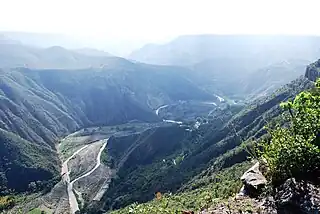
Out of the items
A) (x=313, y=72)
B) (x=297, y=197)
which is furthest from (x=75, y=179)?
(x=297, y=197)

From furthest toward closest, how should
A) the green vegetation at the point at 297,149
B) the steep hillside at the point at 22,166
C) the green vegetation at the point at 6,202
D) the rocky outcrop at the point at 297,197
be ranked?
the steep hillside at the point at 22,166, the green vegetation at the point at 6,202, the green vegetation at the point at 297,149, the rocky outcrop at the point at 297,197

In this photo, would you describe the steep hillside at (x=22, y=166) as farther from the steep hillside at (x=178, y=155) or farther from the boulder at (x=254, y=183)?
the boulder at (x=254, y=183)

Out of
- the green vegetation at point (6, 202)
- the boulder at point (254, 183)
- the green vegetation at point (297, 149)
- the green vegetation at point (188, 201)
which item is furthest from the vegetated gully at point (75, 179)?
the green vegetation at point (297, 149)

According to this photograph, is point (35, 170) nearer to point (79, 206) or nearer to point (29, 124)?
point (79, 206)

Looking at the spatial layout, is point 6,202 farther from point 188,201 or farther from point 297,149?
point 297,149

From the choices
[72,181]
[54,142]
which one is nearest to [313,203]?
[72,181]

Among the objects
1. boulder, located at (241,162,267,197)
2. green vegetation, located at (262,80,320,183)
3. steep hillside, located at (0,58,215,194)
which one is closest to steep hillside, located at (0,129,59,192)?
steep hillside, located at (0,58,215,194)
